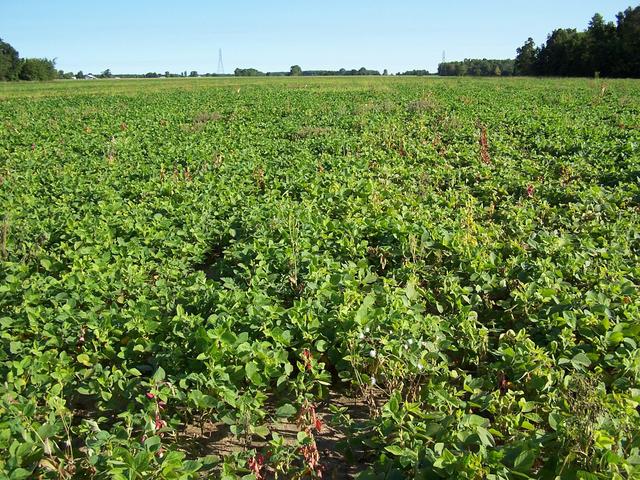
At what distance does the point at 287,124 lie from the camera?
15.1 metres

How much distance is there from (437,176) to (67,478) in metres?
6.99

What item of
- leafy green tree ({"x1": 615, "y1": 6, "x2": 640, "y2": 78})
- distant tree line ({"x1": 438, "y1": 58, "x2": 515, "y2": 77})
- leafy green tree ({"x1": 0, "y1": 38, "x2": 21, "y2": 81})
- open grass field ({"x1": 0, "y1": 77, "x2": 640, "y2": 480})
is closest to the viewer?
open grass field ({"x1": 0, "y1": 77, "x2": 640, "y2": 480})

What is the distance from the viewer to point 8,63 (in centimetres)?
8550

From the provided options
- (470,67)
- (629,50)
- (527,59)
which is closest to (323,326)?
(629,50)

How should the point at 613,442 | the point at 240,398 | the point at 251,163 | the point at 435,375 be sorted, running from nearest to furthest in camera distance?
the point at 613,442 < the point at 240,398 < the point at 435,375 < the point at 251,163

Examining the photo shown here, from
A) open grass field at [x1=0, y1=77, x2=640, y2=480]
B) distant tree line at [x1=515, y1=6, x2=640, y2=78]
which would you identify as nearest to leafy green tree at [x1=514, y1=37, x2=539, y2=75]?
distant tree line at [x1=515, y1=6, x2=640, y2=78]

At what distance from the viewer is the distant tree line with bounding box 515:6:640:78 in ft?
168

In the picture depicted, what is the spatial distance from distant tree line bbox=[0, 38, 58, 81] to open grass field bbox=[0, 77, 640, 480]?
3695 inches

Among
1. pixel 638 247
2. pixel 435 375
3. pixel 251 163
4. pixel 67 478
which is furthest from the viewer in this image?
pixel 251 163

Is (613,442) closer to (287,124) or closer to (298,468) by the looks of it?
(298,468)

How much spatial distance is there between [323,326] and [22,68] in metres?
103

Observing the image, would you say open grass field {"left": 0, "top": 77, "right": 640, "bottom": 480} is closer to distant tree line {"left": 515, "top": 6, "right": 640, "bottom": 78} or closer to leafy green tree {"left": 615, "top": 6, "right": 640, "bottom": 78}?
distant tree line {"left": 515, "top": 6, "right": 640, "bottom": 78}

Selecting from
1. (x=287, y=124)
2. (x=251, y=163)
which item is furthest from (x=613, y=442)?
(x=287, y=124)

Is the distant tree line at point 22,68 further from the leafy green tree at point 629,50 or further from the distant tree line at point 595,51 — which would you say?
the leafy green tree at point 629,50
